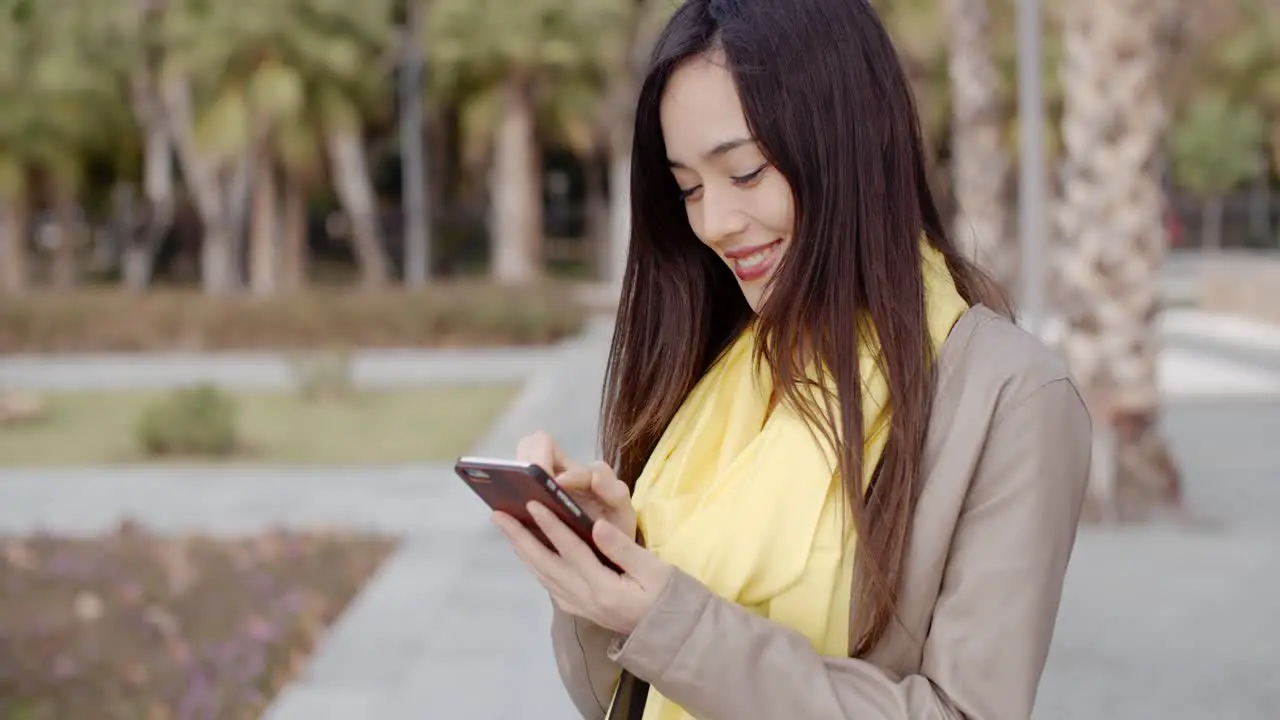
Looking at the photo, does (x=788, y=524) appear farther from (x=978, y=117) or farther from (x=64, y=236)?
(x=64, y=236)

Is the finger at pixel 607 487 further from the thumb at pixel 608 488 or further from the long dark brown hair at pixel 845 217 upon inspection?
the long dark brown hair at pixel 845 217

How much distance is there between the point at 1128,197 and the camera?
25.7 feet

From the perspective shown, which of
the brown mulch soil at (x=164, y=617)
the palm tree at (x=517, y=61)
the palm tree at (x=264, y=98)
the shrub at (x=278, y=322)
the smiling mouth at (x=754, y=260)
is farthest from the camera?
the palm tree at (x=517, y=61)

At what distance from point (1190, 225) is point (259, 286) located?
3596 cm

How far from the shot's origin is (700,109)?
1617 mm

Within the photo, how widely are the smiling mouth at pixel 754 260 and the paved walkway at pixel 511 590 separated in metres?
3.19

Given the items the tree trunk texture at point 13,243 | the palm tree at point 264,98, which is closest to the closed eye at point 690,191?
the palm tree at point 264,98

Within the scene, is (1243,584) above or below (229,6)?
below

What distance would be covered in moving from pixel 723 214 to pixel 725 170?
0.15ft

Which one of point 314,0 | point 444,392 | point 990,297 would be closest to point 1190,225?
point 314,0

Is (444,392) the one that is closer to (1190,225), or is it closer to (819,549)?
(819,549)

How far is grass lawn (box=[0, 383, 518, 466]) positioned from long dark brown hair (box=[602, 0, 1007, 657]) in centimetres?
930

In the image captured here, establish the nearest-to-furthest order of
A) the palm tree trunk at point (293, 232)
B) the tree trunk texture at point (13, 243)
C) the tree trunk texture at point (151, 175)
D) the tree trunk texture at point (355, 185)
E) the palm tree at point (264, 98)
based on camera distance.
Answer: the palm tree at point (264, 98) < the tree trunk texture at point (355, 185) < the tree trunk texture at point (151, 175) < the tree trunk texture at point (13, 243) < the palm tree trunk at point (293, 232)

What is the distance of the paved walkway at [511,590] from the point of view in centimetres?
485
